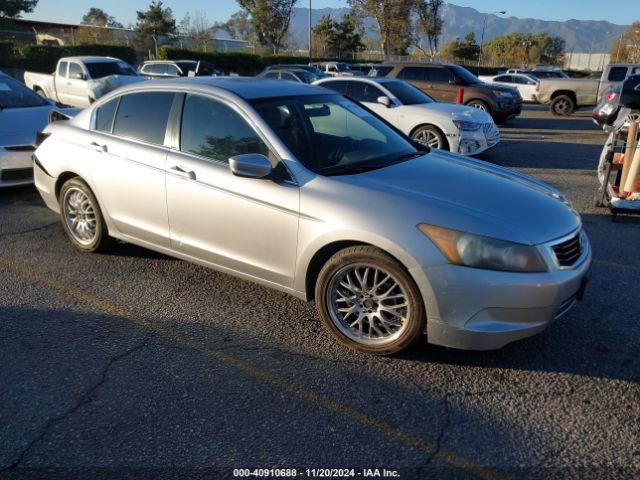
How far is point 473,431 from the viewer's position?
283 cm

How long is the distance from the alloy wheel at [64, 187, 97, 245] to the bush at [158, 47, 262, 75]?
3309 centimetres

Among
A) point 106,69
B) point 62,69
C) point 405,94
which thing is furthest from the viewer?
point 62,69

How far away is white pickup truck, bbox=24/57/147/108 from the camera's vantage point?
15170mm

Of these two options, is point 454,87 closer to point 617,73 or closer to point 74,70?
point 617,73

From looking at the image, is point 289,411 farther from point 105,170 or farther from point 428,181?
point 105,170

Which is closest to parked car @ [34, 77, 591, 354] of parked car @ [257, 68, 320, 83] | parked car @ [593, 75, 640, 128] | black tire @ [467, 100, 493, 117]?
parked car @ [593, 75, 640, 128]

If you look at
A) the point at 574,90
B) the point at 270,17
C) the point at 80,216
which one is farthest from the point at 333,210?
the point at 270,17

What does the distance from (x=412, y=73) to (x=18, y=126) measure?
35.9 ft

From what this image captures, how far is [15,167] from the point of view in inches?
282

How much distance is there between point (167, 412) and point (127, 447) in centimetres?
31

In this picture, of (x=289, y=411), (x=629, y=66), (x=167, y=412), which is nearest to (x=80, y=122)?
(x=167, y=412)

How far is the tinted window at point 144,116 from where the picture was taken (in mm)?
4449

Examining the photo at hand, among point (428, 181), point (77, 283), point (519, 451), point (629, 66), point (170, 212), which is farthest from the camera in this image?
point (629, 66)

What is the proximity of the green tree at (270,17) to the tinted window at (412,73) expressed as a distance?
46.5 metres
